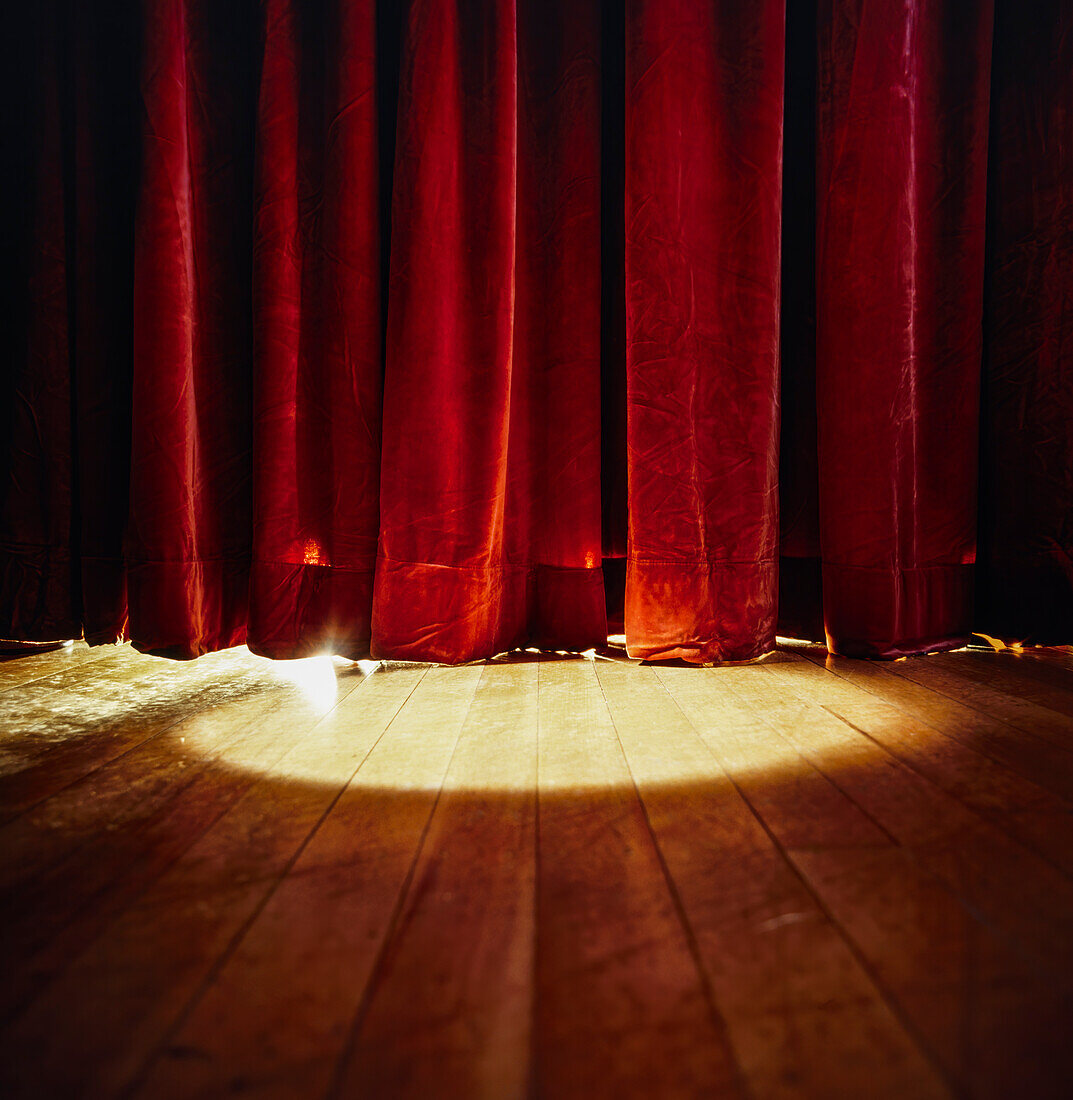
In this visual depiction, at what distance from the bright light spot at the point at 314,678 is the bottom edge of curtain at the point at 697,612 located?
59 cm

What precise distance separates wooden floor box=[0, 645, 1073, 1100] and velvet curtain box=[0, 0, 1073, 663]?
0.41 m

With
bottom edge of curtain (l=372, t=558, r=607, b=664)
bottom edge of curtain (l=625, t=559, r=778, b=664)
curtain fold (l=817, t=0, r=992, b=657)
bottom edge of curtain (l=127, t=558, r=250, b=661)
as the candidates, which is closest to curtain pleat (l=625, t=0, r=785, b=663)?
bottom edge of curtain (l=625, t=559, r=778, b=664)

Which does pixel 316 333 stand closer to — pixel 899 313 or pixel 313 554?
pixel 313 554

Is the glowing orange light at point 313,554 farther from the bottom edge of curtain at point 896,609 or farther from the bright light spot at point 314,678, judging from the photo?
the bottom edge of curtain at point 896,609

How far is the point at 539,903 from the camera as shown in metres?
0.50

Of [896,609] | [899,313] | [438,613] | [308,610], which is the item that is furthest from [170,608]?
[899,313]

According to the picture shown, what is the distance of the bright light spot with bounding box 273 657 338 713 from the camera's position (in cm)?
102

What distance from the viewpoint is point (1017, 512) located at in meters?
1.32

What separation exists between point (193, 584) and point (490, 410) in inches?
28.2

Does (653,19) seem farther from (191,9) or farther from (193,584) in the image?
(193,584)

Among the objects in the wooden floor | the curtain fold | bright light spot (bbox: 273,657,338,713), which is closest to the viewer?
the wooden floor

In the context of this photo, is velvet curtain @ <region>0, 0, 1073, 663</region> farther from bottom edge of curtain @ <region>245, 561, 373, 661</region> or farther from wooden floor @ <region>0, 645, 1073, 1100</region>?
wooden floor @ <region>0, 645, 1073, 1100</region>

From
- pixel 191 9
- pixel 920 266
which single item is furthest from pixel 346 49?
pixel 920 266

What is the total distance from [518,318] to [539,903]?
119cm
